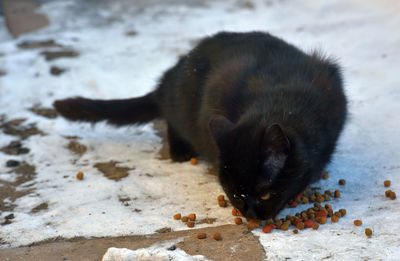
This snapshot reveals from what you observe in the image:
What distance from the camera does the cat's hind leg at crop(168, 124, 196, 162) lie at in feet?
11.7

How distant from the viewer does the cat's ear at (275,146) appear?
7.16 feet

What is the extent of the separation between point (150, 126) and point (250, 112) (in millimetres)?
1807

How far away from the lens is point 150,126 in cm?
428

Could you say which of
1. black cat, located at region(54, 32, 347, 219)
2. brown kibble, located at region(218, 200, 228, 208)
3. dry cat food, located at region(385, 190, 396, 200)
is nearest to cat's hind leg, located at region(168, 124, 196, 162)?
black cat, located at region(54, 32, 347, 219)

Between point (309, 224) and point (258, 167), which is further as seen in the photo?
point (309, 224)

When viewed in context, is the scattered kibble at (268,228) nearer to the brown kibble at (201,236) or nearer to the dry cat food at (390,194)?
the brown kibble at (201,236)

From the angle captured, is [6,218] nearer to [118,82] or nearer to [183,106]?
[183,106]

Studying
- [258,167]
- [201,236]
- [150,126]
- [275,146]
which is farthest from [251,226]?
[150,126]

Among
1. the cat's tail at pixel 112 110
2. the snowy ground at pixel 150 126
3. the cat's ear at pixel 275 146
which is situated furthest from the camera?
the cat's tail at pixel 112 110

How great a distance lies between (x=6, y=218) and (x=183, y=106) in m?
1.42

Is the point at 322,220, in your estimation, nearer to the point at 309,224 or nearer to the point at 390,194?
the point at 309,224

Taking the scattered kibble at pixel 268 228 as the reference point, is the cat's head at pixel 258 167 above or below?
above

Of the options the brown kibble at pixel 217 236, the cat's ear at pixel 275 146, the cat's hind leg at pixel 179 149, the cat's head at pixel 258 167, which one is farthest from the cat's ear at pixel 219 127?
the cat's hind leg at pixel 179 149

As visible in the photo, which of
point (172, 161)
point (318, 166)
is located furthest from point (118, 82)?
point (318, 166)
